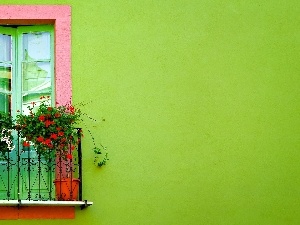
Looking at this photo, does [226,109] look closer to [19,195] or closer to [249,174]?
[249,174]

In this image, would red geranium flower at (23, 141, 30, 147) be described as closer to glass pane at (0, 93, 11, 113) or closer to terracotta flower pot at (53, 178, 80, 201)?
terracotta flower pot at (53, 178, 80, 201)

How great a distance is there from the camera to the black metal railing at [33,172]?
8023 mm

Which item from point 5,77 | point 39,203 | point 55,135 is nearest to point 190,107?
point 55,135

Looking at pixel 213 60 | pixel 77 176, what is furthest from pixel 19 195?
pixel 213 60

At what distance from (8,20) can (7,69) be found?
555 mm

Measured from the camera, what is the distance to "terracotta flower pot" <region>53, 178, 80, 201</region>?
783 centimetres

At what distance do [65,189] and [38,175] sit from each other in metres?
0.50

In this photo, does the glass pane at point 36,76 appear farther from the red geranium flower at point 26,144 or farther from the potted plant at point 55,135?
the red geranium flower at point 26,144

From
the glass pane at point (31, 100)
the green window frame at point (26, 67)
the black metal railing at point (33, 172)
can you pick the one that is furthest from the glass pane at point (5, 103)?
the black metal railing at point (33, 172)

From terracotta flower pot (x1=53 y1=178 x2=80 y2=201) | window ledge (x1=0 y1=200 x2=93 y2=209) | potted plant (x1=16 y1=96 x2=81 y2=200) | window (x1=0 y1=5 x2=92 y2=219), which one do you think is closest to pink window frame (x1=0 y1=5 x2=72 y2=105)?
window (x1=0 y1=5 x2=92 y2=219)

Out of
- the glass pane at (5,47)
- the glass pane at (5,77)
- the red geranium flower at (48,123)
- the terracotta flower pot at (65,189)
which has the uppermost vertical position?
the glass pane at (5,47)

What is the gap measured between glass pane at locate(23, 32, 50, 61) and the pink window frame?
0.19 meters

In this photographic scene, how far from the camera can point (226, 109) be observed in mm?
8383

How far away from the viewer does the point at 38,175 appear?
8.20m
